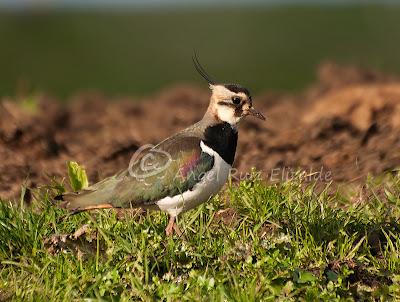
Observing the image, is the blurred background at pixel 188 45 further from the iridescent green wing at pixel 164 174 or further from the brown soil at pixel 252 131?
the iridescent green wing at pixel 164 174

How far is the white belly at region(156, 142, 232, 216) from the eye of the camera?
691cm

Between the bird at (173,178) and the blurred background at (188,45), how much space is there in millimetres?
16315

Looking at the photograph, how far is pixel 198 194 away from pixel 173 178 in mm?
248

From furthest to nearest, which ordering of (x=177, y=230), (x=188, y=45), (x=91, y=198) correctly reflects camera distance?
(x=188, y=45), (x=91, y=198), (x=177, y=230)

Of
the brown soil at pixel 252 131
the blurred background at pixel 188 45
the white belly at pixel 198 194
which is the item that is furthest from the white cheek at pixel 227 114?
the blurred background at pixel 188 45

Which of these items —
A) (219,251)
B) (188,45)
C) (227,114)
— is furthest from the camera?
(188,45)

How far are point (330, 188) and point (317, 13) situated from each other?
29161 millimetres

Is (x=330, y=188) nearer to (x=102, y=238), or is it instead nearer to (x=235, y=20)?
(x=102, y=238)

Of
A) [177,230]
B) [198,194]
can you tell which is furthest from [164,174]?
[177,230]

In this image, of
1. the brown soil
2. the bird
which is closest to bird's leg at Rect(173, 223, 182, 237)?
the bird

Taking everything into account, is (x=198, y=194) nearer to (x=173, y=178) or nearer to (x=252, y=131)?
→ (x=173, y=178)

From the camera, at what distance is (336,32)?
32.2 meters

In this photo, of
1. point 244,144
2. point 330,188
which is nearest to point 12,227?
point 330,188

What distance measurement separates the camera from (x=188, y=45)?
3353 cm
